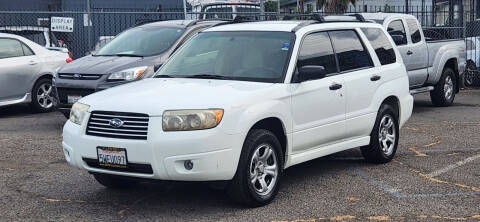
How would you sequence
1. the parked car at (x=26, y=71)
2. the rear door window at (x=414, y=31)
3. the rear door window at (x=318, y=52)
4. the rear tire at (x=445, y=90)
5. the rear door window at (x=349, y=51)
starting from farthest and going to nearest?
the rear tire at (x=445, y=90) → the rear door window at (x=414, y=31) → the parked car at (x=26, y=71) → the rear door window at (x=349, y=51) → the rear door window at (x=318, y=52)

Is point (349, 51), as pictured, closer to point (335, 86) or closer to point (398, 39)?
point (335, 86)

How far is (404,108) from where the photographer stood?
327 inches

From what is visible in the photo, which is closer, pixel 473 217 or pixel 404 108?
pixel 473 217

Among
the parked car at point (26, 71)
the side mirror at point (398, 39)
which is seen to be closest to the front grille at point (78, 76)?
the parked car at point (26, 71)

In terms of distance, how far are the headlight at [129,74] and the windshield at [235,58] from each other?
279 cm

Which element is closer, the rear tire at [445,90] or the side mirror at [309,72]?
the side mirror at [309,72]

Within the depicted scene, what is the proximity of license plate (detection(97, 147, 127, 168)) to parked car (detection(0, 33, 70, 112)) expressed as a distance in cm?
689

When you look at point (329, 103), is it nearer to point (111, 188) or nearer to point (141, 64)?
point (111, 188)

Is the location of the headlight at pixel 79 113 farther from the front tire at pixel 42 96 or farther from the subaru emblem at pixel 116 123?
the front tire at pixel 42 96

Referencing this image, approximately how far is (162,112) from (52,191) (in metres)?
1.84

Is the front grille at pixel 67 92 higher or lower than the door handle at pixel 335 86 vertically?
lower

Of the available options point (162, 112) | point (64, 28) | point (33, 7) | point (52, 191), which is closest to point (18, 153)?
point (52, 191)

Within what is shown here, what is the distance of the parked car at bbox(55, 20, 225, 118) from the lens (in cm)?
1000

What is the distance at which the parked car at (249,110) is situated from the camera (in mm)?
5582
